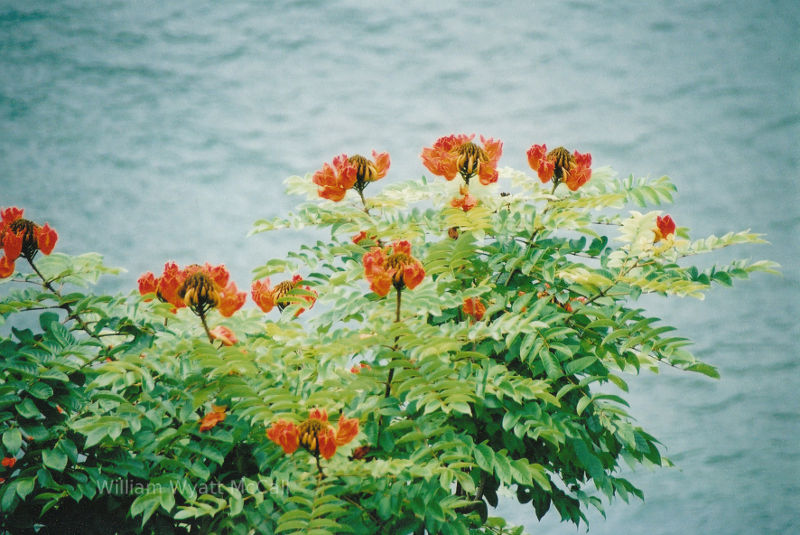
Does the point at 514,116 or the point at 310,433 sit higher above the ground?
the point at 514,116

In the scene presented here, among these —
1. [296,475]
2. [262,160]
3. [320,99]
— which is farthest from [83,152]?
[296,475]

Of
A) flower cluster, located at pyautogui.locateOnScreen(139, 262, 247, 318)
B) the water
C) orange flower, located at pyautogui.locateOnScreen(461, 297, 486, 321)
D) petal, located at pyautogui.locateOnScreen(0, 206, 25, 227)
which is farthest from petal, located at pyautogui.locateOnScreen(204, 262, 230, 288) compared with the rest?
the water

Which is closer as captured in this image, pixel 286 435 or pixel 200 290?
pixel 286 435

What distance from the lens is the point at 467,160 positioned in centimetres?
180

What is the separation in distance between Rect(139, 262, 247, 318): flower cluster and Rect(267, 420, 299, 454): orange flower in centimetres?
32

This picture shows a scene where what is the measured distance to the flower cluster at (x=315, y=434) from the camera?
1407 millimetres

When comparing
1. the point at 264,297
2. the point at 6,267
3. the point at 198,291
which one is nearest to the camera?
the point at 198,291

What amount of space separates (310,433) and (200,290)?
0.39 metres

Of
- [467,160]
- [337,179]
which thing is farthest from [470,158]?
[337,179]

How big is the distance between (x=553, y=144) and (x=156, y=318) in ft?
7.27

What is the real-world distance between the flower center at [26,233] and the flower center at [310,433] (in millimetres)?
767

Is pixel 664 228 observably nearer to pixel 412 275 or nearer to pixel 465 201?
pixel 465 201

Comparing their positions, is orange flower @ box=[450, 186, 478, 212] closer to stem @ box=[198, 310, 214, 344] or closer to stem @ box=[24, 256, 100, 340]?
stem @ box=[198, 310, 214, 344]

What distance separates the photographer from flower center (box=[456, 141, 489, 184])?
1.80m
